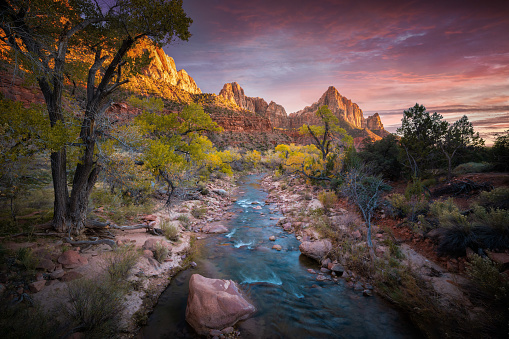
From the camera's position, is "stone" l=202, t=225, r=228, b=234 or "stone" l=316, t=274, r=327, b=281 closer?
"stone" l=316, t=274, r=327, b=281

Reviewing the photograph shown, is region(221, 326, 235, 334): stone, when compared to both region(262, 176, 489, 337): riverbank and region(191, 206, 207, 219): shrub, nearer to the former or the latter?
region(262, 176, 489, 337): riverbank

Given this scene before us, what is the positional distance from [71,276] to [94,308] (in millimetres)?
1481

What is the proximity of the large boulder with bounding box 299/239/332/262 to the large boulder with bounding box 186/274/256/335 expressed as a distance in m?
3.23

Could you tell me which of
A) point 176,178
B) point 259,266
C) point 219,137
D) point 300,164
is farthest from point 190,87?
point 259,266

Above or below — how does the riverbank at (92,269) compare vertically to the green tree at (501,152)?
below

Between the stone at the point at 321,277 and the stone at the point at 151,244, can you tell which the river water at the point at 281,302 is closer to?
the stone at the point at 321,277

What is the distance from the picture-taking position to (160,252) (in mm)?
6277

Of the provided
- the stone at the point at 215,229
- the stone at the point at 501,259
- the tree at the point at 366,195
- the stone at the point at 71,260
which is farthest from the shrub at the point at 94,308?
the stone at the point at 501,259

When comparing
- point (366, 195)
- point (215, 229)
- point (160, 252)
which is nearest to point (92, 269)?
point (160, 252)

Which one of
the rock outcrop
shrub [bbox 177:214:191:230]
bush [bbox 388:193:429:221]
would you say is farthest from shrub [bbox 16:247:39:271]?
the rock outcrop

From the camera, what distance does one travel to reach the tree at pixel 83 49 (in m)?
5.00

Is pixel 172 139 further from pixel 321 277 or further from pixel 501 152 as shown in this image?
pixel 501 152

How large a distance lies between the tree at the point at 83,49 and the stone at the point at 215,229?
15.8 ft

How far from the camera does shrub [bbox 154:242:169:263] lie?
6.19 meters
